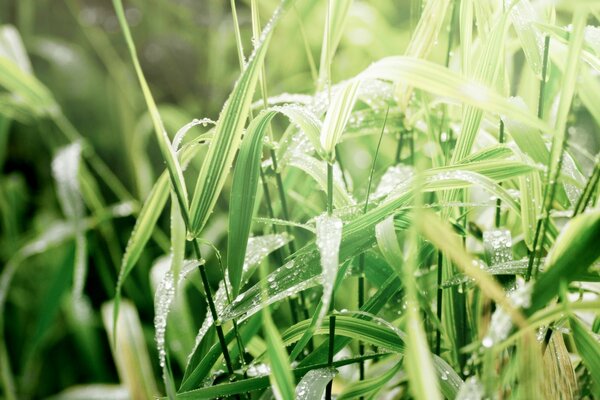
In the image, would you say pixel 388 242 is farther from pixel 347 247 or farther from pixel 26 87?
pixel 26 87

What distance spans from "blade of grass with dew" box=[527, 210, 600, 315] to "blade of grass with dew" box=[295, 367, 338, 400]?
13 centimetres

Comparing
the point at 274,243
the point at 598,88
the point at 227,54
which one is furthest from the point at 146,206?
the point at 227,54

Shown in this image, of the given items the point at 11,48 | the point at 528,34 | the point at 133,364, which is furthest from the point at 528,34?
the point at 11,48

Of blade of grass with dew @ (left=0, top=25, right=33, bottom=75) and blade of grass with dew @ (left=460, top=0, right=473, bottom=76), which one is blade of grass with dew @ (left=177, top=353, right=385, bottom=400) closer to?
blade of grass with dew @ (left=460, top=0, right=473, bottom=76)

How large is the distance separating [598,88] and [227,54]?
1148mm

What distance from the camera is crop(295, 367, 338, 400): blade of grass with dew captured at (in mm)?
373

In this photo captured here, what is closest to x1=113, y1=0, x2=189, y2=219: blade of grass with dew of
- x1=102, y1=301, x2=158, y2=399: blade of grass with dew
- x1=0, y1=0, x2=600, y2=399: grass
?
x1=0, y1=0, x2=600, y2=399: grass

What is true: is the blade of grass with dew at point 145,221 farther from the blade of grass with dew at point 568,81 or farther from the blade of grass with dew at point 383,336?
the blade of grass with dew at point 568,81

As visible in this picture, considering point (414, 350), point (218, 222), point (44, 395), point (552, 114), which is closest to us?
point (414, 350)

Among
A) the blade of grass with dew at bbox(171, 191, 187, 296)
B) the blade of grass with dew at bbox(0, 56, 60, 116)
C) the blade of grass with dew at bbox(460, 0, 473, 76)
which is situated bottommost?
the blade of grass with dew at bbox(171, 191, 187, 296)

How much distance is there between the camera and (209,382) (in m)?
0.44

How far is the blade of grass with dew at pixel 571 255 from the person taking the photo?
0.99 ft

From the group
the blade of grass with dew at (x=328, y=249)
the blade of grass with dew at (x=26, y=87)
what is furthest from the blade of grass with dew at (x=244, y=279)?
the blade of grass with dew at (x=26, y=87)

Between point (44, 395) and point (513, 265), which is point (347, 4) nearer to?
point (513, 265)
